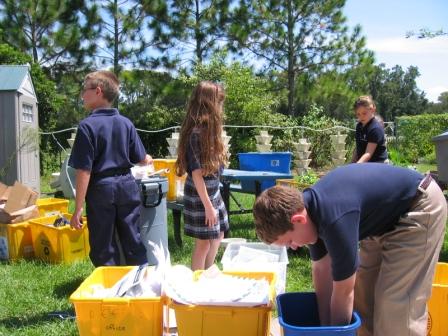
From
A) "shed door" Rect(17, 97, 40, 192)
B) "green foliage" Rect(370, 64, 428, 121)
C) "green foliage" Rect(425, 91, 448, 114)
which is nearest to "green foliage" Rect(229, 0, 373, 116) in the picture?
"shed door" Rect(17, 97, 40, 192)

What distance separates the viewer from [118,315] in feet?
8.37

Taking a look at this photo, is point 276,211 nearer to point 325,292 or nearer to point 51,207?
point 325,292

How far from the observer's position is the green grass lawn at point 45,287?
3.44 meters

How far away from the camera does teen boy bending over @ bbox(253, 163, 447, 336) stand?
2090mm

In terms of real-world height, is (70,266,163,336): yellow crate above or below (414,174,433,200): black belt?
below

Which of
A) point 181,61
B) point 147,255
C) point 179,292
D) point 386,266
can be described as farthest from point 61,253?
point 181,61

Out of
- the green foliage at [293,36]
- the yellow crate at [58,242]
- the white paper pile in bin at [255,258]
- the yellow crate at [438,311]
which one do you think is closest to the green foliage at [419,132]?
the green foliage at [293,36]

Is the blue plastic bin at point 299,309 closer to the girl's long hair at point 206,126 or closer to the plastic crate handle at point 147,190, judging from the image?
the girl's long hair at point 206,126

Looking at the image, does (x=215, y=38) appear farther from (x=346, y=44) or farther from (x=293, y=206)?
(x=293, y=206)

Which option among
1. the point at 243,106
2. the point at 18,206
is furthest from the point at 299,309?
the point at 243,106

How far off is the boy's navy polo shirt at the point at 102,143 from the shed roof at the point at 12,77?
4.37 metres

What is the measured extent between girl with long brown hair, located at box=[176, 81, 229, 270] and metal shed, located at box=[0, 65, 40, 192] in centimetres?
441

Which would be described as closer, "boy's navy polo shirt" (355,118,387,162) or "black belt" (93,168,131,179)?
"black belt" (93,168,131,179)

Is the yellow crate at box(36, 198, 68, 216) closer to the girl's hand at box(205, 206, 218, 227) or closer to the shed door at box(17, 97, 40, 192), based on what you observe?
the shed door at box(17, 97, 40, 192)
